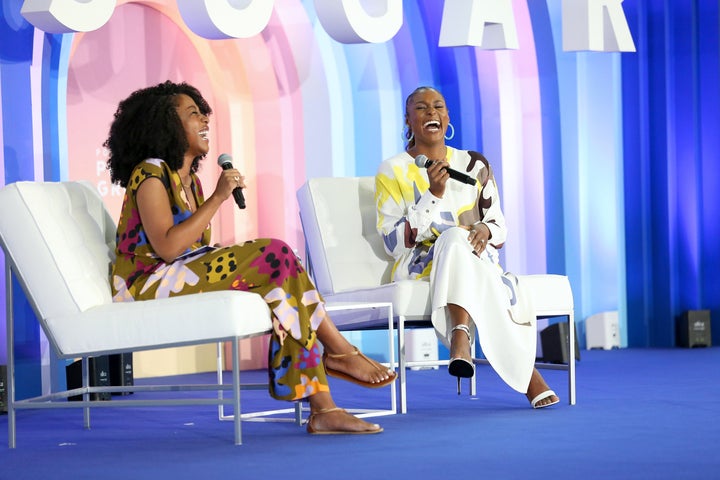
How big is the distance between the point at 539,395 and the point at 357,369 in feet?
2.55

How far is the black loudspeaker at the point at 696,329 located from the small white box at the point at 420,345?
5.96 ft

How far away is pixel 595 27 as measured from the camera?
6.36 meters

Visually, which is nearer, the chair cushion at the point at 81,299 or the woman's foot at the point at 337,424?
the chair cushion at the point at 81,299

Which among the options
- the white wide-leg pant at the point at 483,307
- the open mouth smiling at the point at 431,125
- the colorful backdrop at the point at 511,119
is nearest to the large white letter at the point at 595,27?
the colorful backdrop at the point at 511,119

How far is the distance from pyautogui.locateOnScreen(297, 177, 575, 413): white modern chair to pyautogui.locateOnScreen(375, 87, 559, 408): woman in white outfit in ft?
0.37

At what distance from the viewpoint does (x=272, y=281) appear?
3.37 m

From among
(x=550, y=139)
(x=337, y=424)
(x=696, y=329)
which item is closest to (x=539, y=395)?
(x=337, y=424)

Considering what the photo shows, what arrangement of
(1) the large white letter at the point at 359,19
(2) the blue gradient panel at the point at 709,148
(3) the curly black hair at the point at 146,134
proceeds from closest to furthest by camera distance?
1. (3) the curly black hair at the point at 146,134
2. (1) the large white letter at the point at 359,19
3. (2) the blue gradient panel at the point at 709,148

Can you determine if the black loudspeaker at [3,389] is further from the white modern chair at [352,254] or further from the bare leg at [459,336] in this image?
the bare leg at [459,336]

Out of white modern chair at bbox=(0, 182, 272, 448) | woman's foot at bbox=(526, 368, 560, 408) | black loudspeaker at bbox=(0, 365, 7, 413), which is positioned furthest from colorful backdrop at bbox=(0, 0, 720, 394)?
woman's foot at bbox=(526, 368, 560, 408)

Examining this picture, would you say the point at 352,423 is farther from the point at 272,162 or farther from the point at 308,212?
the point at 272,162

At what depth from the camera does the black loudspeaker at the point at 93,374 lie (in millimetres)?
4879

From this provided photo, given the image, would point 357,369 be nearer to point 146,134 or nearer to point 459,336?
point 459,336

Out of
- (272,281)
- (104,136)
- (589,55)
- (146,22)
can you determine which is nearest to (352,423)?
(272,281)
